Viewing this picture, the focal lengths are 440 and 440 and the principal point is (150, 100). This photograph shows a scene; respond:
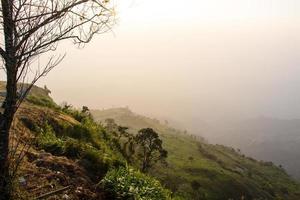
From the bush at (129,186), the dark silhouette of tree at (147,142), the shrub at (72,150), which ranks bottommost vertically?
the bush at (129,186)

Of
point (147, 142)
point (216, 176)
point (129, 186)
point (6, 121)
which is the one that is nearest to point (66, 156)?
point (129, 186)

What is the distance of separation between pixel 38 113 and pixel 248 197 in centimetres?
10581

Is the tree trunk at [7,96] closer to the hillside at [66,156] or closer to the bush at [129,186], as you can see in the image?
the hillside at [66,156]

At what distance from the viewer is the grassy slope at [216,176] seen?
115812 millimetres

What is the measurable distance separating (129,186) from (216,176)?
119 metres

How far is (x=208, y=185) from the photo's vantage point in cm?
12144

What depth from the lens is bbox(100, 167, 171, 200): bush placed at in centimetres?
1592

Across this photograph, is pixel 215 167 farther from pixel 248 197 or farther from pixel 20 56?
pixel 20 56

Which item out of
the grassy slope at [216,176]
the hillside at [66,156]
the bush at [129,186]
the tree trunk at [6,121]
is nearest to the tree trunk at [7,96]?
the tree trunk at [6,121]

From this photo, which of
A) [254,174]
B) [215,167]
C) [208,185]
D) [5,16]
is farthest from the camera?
[254,174]

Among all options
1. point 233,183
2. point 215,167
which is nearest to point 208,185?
point 233,183

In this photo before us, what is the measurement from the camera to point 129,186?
53.9 ft

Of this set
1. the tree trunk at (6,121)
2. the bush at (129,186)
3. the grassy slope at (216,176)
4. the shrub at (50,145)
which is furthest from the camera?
the grassy slope at (216,176)

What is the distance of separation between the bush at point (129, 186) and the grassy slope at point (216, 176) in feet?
246
